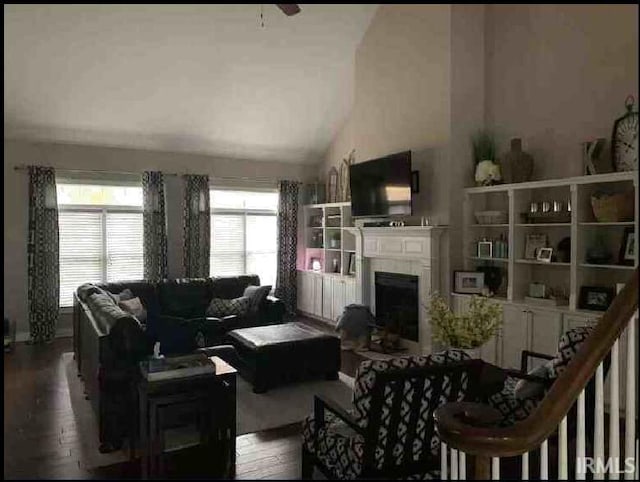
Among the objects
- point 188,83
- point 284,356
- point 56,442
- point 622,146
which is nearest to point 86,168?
point 188,83

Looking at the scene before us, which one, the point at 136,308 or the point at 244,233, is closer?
the point at 136,308

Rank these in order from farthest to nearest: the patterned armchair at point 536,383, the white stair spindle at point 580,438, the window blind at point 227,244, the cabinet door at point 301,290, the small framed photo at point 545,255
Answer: the cabinet door at point 301,290
the window blind at point 227,244
the small framed photo at point 545,255
the patterned armchair at point 536,383
the white stair spindle at point 580,438

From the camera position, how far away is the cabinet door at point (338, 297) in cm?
727

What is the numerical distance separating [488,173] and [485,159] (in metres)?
0.21

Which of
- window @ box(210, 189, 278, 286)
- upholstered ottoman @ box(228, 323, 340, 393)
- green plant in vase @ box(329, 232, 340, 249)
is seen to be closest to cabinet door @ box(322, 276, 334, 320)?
green plant in vase @ box(329, 232, 340, 249)

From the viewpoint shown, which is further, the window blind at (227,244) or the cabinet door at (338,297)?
the window blind at (227,244)

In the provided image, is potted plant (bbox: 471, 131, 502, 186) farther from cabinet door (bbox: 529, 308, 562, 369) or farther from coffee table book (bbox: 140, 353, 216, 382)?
coffee table book (bbox: 140, 353, 216, 382)

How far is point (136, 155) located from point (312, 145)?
278cm

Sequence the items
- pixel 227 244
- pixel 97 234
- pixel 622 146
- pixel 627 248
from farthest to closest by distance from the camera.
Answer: pixel 227 244 < pixel 97 234 < pixel 627 248 < pixel 622 146

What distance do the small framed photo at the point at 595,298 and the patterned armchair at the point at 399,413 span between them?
2.33 meters

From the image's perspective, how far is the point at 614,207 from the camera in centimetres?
398

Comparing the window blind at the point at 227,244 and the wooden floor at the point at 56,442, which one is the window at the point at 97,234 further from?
the wooden floor at the point at 56,442

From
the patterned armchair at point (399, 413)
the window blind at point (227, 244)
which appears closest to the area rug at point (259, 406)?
the patterned armchair at point (399, 413)

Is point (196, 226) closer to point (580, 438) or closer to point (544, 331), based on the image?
point (544, 331)
